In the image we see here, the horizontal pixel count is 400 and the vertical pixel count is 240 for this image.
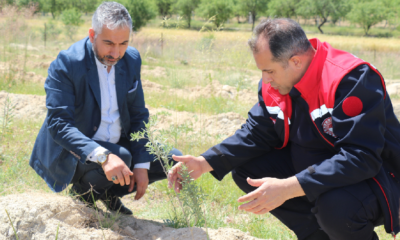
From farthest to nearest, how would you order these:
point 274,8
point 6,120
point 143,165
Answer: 1. point 274,8
2. point 6,120
3. point 143,165

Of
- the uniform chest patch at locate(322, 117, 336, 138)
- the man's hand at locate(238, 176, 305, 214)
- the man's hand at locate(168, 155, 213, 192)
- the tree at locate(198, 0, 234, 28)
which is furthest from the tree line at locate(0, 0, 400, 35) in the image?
the man's hand at locate(238, 176, 305, 214)

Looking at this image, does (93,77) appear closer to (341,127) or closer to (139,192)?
(139,192)

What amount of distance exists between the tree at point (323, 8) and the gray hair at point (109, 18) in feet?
169

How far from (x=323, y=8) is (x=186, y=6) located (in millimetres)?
21217

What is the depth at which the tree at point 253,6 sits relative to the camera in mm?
53844

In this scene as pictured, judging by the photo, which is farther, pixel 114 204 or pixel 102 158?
pixel 114 204

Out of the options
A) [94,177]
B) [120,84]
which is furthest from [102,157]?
[120,84]

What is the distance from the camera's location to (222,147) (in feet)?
7.78

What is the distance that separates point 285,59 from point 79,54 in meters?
1.47

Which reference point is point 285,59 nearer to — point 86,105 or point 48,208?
point 86,105

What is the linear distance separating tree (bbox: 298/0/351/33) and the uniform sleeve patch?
5171 cm

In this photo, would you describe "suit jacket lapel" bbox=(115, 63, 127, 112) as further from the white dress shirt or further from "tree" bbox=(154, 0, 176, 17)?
"tree" bbox=(154, 0, 176, 17)

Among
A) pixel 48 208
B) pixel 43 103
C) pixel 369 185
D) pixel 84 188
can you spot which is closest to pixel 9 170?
pixel 84 188

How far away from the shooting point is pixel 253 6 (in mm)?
54125
